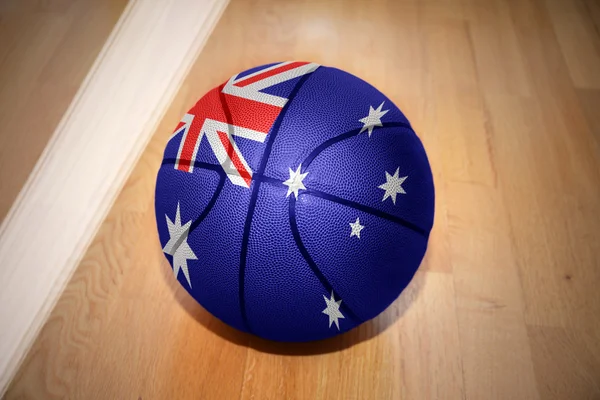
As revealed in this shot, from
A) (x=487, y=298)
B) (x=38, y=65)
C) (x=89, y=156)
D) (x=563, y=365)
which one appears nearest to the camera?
(x=563, y=365)

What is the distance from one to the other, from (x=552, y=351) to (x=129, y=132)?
5.71 ft

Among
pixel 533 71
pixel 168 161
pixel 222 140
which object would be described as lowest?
pixel 168 161

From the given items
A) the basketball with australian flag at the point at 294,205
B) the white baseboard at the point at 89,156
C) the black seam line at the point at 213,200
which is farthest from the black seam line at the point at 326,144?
the white baseboard at the point at 89,156

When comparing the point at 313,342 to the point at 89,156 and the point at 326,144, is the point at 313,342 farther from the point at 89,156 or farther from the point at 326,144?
the point at 89,156

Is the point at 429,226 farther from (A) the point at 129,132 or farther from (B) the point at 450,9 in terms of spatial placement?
(B) the point at 450,9

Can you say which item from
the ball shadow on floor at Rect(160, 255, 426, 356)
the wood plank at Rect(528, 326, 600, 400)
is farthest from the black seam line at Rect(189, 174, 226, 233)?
the wood plank at Rect(528, 326, 600, 400)

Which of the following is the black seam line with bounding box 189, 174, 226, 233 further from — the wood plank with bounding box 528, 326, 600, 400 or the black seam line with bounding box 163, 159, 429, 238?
the wood plank with bounding box 528, 326, 600, 400

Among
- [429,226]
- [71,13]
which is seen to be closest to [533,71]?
[429,226]

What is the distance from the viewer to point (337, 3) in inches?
103

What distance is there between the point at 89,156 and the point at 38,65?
69 centimetres

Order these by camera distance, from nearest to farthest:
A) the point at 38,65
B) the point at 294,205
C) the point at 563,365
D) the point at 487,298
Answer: the point at 294,205
the point at 563,365
the point at 487,298
the point at 38,65

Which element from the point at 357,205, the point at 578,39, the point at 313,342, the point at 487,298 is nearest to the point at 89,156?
the point at 313,342

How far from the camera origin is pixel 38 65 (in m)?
2.35

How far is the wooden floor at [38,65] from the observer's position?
6.64 feet
